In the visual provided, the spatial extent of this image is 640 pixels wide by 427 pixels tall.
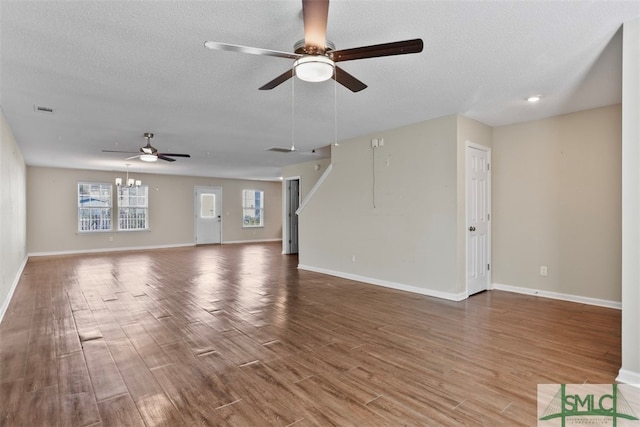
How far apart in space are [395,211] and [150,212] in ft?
29.4

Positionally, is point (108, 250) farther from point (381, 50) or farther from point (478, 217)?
point (381, 50)

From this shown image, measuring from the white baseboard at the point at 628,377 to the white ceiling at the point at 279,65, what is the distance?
248 cm

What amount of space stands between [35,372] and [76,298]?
2549 mm

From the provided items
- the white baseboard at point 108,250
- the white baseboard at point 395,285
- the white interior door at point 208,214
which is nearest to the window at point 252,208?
the white interior door at point 208,214

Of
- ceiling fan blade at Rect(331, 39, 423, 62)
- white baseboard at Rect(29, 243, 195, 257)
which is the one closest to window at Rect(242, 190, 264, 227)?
white baseboard at Rect(29, 243, 195, 257)

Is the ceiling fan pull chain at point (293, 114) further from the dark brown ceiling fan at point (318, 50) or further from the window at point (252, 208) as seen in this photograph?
the window at point (252, 208)

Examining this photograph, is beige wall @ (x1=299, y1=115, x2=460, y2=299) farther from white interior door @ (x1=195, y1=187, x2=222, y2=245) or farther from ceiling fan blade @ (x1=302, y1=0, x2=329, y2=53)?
white interior door @ (x1=195, y1=187, x2=222, y2=245)

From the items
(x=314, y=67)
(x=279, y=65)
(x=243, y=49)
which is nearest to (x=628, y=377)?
(x=314, y=67)

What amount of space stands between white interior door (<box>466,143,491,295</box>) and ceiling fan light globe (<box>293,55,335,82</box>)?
3181mm

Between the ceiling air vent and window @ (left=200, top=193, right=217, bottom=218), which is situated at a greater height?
the ceiling air vent

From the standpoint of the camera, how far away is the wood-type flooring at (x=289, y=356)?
6.70 feet

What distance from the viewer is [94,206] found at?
1019 cm

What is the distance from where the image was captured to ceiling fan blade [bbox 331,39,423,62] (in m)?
2.04

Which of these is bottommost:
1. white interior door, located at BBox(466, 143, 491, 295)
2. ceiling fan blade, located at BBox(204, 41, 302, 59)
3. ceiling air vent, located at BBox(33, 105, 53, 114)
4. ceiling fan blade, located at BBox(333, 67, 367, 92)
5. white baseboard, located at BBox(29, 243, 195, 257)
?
white baseboard, located at BBox(29, 243, 195, 257)
